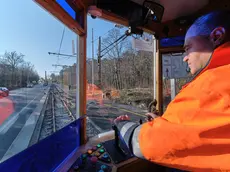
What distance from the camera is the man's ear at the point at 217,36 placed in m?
0.71

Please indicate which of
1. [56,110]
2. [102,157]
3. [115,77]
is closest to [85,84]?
[56,110]

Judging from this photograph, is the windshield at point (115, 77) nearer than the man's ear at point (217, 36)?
No

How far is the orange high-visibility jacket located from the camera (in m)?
0.55

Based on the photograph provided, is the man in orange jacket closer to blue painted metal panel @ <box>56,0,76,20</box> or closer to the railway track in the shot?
blue painted metal panel @ <box>56,0,76,20</box>

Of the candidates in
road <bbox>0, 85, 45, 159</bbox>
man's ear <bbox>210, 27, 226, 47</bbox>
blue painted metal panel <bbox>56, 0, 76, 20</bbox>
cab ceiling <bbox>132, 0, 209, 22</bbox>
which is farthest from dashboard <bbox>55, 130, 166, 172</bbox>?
cab ceiling <bbox>132, 0, 209, 22</bbox>

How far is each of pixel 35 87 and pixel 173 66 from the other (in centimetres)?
179

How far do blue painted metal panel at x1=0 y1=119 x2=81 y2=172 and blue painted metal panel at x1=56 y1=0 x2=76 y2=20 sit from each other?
0.86 metres

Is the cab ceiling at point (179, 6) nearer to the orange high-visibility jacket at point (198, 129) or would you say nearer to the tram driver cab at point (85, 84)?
the tram driver cab at point (85, 84)

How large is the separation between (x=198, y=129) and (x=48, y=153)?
98 cm

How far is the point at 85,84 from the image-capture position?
1.81 meters

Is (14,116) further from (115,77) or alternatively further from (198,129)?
(115,77)

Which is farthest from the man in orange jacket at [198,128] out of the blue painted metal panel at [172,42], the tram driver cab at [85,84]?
the blue painted metal panel at [172,42]

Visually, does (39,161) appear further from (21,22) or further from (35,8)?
(35,8)

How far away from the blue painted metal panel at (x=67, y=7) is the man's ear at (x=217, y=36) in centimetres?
98
